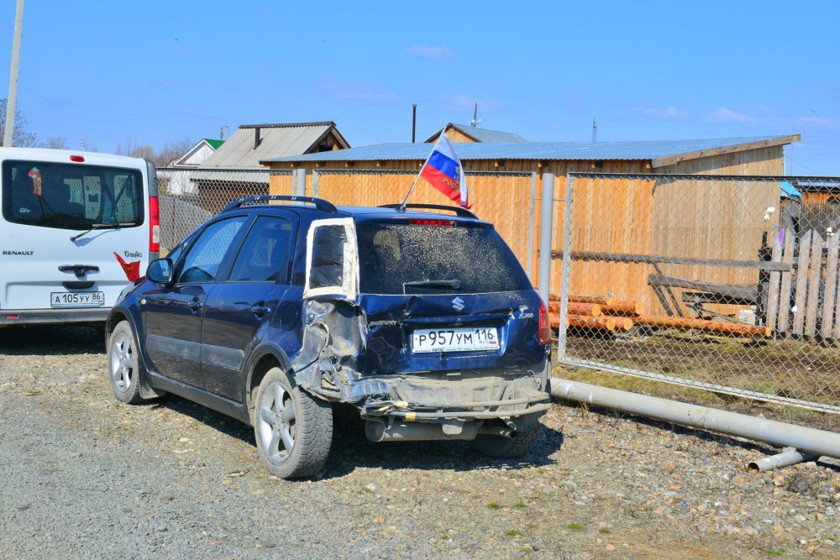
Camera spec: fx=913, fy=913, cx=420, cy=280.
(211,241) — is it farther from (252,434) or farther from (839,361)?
(839,361)

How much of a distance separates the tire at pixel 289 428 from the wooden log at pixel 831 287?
8.15 metres

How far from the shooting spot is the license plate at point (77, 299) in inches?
363

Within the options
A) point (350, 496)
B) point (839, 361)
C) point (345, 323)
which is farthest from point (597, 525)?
point (839, 361)

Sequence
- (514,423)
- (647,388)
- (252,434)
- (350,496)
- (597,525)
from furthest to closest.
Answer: (647,388) → (252,434) → (514,423) → (350,496) → (597,525)

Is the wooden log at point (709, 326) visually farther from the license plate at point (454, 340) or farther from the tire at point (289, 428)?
the tire at point (289, 428)

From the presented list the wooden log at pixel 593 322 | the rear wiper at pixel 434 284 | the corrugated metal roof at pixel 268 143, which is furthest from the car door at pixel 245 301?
the corrugated metal roof at pixel 268 143

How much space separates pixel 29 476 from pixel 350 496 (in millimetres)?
1931

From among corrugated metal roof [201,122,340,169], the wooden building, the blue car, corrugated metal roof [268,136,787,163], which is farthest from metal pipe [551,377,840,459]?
corrugated metal roof [201,122,340,169]

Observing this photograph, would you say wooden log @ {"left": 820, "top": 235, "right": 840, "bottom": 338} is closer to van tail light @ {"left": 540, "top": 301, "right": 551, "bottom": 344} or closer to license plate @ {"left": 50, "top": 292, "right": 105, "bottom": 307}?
van tail light @ {"left": 540, "top": 301, "right": 551, "bottom": 344}

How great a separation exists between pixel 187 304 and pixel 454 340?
2197 mm

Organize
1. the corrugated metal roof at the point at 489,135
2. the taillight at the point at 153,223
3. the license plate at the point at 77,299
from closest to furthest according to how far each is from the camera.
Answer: the license plate at the point at 77,299, the taillight at the point at 153,223, the corrugated metal roof at the point at 489,135

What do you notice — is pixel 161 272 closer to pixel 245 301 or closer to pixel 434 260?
pixel 245 301

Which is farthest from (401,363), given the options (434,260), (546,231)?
(546,231)

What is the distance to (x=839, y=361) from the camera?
10625 mm
